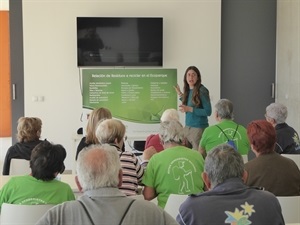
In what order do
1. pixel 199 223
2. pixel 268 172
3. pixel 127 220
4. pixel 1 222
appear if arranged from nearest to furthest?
pixel 127 220
pixel 199 223
pixel 1 222
pixel 268 172

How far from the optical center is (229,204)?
2336 millimetres

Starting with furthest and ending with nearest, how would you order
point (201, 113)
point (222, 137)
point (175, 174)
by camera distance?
point (201, 113), point (222, 137), point (175, 174)

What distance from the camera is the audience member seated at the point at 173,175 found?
3.46 meters

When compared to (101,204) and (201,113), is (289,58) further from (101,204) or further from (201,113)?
(101,204)

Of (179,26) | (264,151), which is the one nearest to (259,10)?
(179,26)

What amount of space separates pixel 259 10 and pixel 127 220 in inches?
271

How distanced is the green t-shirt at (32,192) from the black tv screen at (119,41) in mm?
5027

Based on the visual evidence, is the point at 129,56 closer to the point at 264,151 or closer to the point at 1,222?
the point at 264,151

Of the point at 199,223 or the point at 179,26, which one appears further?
the point at 179,26

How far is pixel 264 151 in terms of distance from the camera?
345 centimetres

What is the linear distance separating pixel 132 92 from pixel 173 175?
4.69 metres

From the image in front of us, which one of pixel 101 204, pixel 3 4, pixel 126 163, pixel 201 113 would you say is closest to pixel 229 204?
pixel 101 204

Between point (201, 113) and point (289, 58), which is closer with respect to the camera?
point (201, 113)

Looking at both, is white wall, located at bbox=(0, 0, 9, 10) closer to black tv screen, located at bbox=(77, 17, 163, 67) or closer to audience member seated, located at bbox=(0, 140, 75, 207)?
black tv screen, located at bbox=(77, 17, 163, 67)
